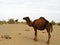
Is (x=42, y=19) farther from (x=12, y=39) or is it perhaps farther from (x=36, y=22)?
(x=12, y=39)

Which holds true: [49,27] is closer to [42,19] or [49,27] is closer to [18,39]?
[42,19]

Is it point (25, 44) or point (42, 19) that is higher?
point (42, 19)

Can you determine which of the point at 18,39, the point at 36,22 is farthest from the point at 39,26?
the point at 18,39

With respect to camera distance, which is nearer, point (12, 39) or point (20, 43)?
Answer: point (20, 43)

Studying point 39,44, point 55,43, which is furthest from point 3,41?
point 55,43

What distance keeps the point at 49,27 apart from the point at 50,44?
55.2 inches

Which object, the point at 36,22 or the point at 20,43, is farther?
the point at 36,22

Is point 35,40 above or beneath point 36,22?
beneath

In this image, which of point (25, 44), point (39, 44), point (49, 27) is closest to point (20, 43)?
point (25, 44)

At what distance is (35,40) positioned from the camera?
68.0ft

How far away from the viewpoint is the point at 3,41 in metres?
19.3

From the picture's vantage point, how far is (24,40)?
20484 millimetres

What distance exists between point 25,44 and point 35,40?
171cm

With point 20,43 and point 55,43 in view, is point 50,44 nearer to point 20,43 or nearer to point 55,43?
point 55,43
